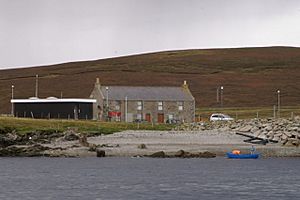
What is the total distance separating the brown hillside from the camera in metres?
156

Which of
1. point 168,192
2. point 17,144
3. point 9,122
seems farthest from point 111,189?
point 9,122

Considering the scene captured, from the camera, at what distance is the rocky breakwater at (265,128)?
8438 centimetres

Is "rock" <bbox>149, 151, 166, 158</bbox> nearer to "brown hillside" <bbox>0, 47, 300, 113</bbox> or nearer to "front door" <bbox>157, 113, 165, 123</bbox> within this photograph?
"front door" <bbox>157, 113, 165, 123</bbox>

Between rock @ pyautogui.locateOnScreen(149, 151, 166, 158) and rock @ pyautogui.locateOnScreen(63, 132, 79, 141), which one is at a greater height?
rock @ pyautogui.locateOnScreen(63, 132, 79, 141)

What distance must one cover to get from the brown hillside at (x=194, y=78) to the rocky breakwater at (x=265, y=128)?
4775 cm

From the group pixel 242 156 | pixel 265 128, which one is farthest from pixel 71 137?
pixel 265 128

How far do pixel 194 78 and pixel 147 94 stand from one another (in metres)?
53.3

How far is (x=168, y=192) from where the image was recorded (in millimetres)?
51812

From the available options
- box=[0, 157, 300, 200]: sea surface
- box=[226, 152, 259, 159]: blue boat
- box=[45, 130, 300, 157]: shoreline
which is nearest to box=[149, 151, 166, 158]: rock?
box=[0, 157, 300, 200]: sea surface

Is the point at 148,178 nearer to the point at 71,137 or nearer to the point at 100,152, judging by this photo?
the point at 100,152

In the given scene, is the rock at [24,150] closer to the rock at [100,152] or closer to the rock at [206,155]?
the rock at [100,152]

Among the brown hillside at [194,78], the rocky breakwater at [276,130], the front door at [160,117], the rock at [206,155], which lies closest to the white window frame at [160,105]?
the front door at [160,117]

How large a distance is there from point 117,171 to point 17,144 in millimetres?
21196

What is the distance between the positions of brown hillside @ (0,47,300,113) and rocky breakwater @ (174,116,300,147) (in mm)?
47750
